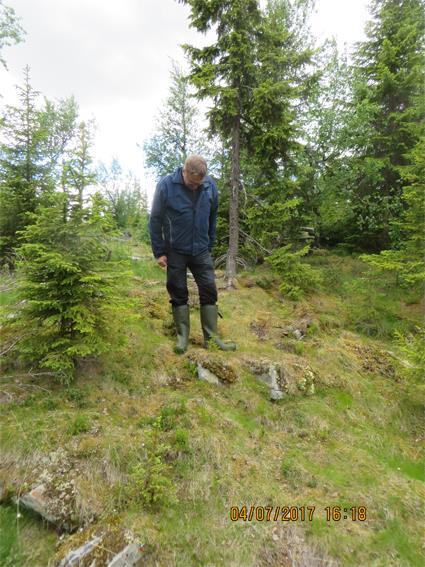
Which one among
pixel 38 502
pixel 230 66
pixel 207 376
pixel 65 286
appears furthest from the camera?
pixel 230 66

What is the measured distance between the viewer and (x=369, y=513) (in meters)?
2.83

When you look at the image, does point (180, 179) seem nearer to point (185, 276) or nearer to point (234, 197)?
point (185, 276)

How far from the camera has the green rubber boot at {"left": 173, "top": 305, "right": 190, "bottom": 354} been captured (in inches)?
187

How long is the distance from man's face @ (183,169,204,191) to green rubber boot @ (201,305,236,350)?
1907 mm

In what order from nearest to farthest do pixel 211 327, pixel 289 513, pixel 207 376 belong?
pixel 289 513 < pixel 207 376 < pixel 211 327

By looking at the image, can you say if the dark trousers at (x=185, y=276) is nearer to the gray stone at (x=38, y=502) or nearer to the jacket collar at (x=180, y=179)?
the jacket collar at (x=180, y=179)

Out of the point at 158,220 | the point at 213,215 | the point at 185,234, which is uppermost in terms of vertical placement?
the point at 213,215

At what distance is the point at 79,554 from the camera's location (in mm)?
2270

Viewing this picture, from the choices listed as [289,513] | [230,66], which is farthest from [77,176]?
[230,66]

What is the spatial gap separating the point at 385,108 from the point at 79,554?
1588 cm

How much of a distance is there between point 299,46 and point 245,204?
961 cm

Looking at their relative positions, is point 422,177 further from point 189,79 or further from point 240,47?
point 189,79

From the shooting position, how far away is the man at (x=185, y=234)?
14.3 ft

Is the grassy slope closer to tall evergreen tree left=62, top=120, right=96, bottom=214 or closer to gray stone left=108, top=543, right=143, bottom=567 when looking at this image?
gray stone left=108, top=543, right=143, bottom=567
